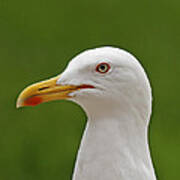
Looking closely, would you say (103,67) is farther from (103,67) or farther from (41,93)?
(41,93)

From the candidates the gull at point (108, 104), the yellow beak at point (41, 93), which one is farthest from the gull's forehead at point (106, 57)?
the yellow beak at point (41, 93)

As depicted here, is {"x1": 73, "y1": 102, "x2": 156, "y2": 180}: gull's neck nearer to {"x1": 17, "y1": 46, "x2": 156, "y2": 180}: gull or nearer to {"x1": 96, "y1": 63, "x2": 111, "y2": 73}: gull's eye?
{"x1": 17, "y1": 46, "x2": 156, "y2": 180}: gull

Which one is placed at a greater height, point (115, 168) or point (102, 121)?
point (102, 121)

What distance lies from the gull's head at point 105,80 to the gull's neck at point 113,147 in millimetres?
44

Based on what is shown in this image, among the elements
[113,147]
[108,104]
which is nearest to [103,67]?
[108,104]

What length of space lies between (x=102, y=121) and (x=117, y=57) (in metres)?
0.20

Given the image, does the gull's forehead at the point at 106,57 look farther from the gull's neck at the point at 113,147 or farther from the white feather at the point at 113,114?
the gull's neck at the point at 113,147

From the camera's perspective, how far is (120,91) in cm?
187

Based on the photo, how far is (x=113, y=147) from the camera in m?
1.92

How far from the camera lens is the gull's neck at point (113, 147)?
1.91 meters

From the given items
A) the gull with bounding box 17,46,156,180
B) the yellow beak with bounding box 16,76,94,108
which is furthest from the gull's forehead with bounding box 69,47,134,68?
the yellow beak with bounding box 16,76,94,108

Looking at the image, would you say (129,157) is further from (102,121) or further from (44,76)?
(44,76)

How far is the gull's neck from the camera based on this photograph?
1908mm

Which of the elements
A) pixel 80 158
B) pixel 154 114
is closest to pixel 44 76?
pixel 154 114
